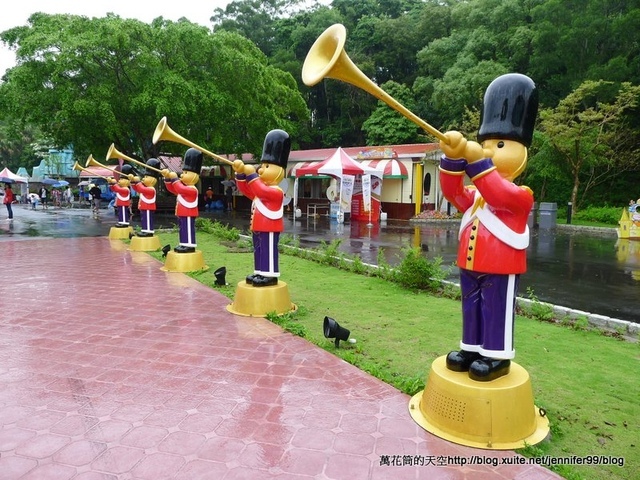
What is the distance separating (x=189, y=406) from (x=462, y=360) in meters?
2.09

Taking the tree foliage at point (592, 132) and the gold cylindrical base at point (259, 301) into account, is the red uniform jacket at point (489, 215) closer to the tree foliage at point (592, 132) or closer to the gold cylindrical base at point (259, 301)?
the gold cylindrical base at point (259, 301)

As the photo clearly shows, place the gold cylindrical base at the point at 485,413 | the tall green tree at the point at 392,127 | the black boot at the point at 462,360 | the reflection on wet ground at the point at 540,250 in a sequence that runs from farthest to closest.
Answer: the tall green tree at the point at 392,127 → the reflection on wet ground at the point at 540,250 → the black boot at the point at 462,360 → the gold cylindrical base at the point at 485,413

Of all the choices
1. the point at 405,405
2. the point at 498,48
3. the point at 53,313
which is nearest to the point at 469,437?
the point at 405,405

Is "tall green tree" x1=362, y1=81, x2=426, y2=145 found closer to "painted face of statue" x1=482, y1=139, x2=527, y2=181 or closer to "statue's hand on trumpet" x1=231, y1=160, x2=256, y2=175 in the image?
"statue's hand on trumpet" x1=231, y1=160, x2=256, y2=175

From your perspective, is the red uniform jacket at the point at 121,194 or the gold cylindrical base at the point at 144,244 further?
the red uniform jacket at the point at 121,194

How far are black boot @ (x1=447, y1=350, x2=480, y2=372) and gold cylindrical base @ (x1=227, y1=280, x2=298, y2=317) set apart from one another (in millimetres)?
2923

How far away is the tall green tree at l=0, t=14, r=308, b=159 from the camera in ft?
50.8

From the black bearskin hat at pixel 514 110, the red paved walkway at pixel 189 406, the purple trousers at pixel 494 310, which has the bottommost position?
the red paved walkway at pixel 189 406

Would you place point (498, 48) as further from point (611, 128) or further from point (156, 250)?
point (156, 250)

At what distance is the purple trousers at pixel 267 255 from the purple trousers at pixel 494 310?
10.3 feet

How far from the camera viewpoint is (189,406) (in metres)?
3.53

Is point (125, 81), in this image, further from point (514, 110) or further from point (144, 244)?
point (514, 110)

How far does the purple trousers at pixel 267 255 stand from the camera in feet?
19.7

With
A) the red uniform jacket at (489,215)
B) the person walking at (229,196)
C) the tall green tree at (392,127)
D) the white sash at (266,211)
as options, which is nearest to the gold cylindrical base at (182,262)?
the white sash at (266,211)
